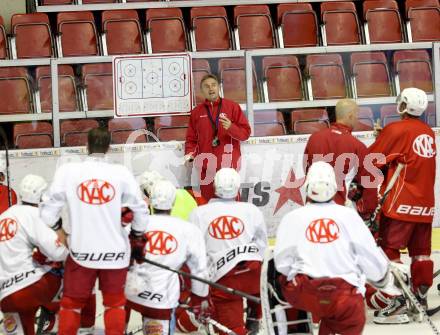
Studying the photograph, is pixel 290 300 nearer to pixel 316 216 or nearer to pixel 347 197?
pixel 316 216

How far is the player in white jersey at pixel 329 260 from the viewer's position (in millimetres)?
6090

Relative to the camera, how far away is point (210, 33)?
11070 millimetres

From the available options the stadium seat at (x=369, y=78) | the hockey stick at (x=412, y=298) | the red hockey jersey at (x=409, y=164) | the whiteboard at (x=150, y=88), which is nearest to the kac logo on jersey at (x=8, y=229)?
the hockey stick at (x=412, y=298)

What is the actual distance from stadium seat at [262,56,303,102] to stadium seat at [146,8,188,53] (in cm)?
122

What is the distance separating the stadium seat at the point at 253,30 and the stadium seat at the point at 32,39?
5.93 feet

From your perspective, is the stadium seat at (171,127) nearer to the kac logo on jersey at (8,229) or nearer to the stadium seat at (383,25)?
the stadium seat at (383,25)

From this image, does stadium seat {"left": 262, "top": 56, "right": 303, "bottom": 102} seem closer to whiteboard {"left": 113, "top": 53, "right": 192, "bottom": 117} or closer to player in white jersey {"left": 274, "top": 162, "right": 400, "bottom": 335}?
whiteboard {"left": 113, "top": 53, "right": 192, "bottom": 117}

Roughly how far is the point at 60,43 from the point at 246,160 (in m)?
2.33

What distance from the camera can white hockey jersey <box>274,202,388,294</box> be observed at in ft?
20.0

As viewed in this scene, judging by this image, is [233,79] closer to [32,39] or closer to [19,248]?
[32,39]

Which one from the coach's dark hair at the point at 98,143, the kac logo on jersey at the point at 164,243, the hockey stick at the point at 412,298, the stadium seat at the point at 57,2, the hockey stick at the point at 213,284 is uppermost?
the stadium seat at the point at 57,2

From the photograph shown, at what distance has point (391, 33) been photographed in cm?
1131

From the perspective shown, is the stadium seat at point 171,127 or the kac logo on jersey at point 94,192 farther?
the stadium seat at point 171,127

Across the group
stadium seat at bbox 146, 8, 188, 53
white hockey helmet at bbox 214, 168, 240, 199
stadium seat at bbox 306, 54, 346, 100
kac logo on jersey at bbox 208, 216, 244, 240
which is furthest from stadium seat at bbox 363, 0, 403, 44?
kac logo on jersey at bbox 208, 216, 244, 240
